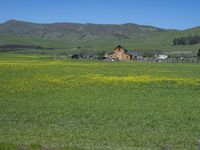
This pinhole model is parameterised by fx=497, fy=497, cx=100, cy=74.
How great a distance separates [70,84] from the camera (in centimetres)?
3631

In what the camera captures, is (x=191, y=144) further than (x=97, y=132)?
No

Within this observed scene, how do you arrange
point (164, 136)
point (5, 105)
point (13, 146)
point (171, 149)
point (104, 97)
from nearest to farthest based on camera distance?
point (13, 146) → point (171, 149) → point (164, 136) → point (5, 105) → point (104, 97)

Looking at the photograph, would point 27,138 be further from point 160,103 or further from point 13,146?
point 160,103

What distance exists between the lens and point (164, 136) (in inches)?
600

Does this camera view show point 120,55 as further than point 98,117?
Yes

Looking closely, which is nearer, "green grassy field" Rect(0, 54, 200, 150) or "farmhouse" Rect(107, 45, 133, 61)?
"green grassy field" Rect(0, 54, 200, 150)

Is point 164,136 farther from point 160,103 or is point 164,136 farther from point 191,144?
point 160,103

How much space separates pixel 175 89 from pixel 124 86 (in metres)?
3.89

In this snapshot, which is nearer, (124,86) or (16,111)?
A: (16,111)

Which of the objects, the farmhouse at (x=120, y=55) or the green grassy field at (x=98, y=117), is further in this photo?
the farmhouse at (x=120, y=55)

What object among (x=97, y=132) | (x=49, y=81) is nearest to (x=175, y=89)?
(x=49, y=81)

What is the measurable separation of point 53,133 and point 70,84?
20886mm

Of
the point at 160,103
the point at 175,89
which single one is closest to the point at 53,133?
the point at 160,103

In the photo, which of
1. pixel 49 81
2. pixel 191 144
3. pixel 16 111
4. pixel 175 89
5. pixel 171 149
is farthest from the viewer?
pixel 49 81
